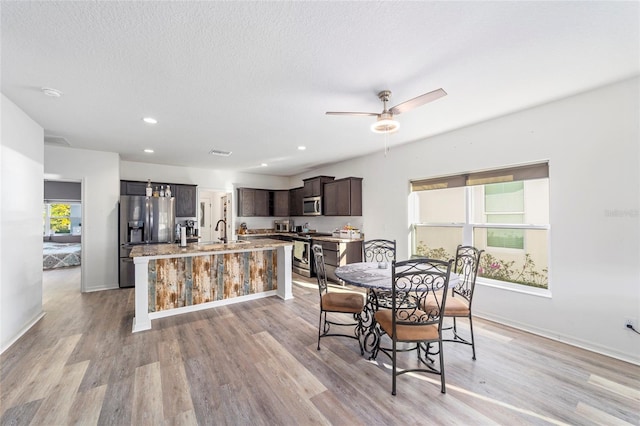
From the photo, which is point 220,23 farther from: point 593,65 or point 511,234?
point 511,234

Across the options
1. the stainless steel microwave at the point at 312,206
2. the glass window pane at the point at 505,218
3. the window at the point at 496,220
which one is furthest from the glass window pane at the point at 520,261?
the stainless steel microwave at the point at 312,206

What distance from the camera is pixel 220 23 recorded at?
1638 mm

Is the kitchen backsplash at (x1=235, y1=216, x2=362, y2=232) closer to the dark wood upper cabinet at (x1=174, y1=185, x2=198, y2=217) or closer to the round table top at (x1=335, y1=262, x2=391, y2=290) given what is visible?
the dark wood upper cabinet at (x1=174, y1=185, x2=198, y2=217)

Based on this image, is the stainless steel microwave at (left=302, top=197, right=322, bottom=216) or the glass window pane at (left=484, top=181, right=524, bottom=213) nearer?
the glass window pane at (left=484, top=181, right=524, bottom=213)

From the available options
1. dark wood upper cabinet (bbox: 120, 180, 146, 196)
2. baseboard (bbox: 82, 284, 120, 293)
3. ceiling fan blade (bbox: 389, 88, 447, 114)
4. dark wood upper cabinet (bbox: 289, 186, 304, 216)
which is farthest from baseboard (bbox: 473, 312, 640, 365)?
dark wood upper cabinet (bbox: 120, 180, 146, 196)

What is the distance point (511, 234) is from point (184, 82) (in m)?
4.24

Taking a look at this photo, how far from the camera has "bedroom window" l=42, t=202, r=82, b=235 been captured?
8312mm

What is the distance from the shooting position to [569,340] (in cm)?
275

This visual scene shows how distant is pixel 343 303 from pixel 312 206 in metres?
3.86

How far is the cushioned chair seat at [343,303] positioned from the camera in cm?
266

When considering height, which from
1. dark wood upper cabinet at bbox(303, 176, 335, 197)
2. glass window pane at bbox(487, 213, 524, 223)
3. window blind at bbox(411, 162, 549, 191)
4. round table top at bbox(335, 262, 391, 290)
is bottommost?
round table top at bbox(335, 262, 391, 290)

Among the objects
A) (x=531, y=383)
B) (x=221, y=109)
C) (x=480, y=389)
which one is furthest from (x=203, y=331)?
(x=531, y=383)

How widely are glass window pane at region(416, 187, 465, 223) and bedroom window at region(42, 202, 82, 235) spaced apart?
35.0ft

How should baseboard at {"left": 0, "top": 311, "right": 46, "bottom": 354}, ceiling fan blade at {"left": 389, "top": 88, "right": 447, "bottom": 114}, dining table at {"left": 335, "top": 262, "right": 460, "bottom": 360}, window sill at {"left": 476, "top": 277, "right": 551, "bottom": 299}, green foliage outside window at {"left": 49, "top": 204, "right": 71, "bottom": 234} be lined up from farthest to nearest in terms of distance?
1. green foliage outside window at {"left": 49, "top": 204, "right": 71, "bottom": 234}
2. window sill at {"left": 476, "top": 277, "right": 551, "bottom": 299}
3. baseboard at {"left": 0, "top": 311, "right": 46, "bottom": 354}
4. dining table at {"left": 335, "top": 262, "right": 460, "bottom": 360}
5. ceiling fan blade at {"left": 389, "top": 88, "right": 447, "bottom": 114}
